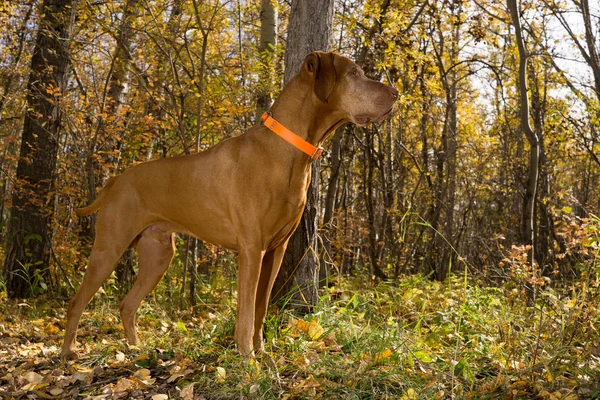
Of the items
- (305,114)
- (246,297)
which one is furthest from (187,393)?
(305,114)

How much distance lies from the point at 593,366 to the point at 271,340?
2067 mm

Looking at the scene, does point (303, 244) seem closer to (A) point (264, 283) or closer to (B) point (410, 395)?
(A) point (264, 283)

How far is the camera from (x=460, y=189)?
1306 cm

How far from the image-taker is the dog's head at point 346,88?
346 centimetres

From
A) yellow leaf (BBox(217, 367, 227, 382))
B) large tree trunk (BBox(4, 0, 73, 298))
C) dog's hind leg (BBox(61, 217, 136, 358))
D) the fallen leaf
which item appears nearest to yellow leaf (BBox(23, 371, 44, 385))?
dog's hind leg (BBox(61, 217, 136, 358))

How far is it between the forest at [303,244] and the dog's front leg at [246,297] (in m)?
A: 0.15

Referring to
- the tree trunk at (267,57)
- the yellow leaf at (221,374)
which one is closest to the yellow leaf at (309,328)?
the yellow leaf at (221,374)

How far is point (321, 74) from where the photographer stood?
3508 mm

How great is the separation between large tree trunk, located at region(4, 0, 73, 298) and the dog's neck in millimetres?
4813

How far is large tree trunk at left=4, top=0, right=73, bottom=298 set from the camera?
7.53 metres

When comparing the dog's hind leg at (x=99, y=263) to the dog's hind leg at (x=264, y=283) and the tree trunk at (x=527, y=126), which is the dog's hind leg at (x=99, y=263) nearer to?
the dog's hind leg at (x=264, y=283)

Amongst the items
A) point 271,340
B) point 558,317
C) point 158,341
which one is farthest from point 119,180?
point 558,317

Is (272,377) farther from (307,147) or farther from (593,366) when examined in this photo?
(593,366)

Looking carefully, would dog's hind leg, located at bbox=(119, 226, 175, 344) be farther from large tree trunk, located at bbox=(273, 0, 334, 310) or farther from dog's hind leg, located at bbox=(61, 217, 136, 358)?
large tree trunk, located at bbox=(273, 0, 334, 310)
